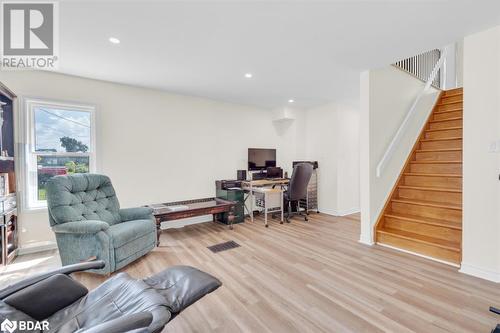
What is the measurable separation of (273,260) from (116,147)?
2.93 metres

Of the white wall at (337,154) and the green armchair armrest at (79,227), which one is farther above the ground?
the white wall at (337,154)

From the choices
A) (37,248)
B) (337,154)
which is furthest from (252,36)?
(37,248)

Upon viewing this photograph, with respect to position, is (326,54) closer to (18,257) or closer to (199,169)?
(199,169)

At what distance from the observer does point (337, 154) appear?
4.96 metres

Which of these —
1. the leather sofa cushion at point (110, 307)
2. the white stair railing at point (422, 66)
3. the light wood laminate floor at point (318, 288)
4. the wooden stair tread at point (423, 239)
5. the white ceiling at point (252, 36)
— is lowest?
the light wood laminate floor at point (318, 288)

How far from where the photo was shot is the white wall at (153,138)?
10.4ft

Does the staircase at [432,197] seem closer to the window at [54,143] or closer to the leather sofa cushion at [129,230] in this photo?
the leather sofa cushion at [129,230]

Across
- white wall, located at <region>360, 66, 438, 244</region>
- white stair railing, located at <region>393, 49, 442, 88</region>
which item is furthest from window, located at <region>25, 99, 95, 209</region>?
white stair railing, located at <region>393, 49, 442, 88</region>

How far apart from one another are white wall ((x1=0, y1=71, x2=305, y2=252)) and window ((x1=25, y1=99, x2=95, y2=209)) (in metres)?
0.13

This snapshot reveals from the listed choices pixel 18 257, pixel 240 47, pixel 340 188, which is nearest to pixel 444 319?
pixel 240 47

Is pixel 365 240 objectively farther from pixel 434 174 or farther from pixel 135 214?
pixel 135 214

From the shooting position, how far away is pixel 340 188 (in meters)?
4.98

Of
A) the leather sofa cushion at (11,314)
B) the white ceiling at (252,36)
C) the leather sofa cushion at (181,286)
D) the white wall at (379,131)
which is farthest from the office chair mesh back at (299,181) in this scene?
the leather sofa cushion at (11,314)

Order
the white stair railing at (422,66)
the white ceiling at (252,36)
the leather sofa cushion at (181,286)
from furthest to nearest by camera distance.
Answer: the white stair railing at (422,66) < the white ceiling at (252,36) < the leather sofa cushion at (181,286)
